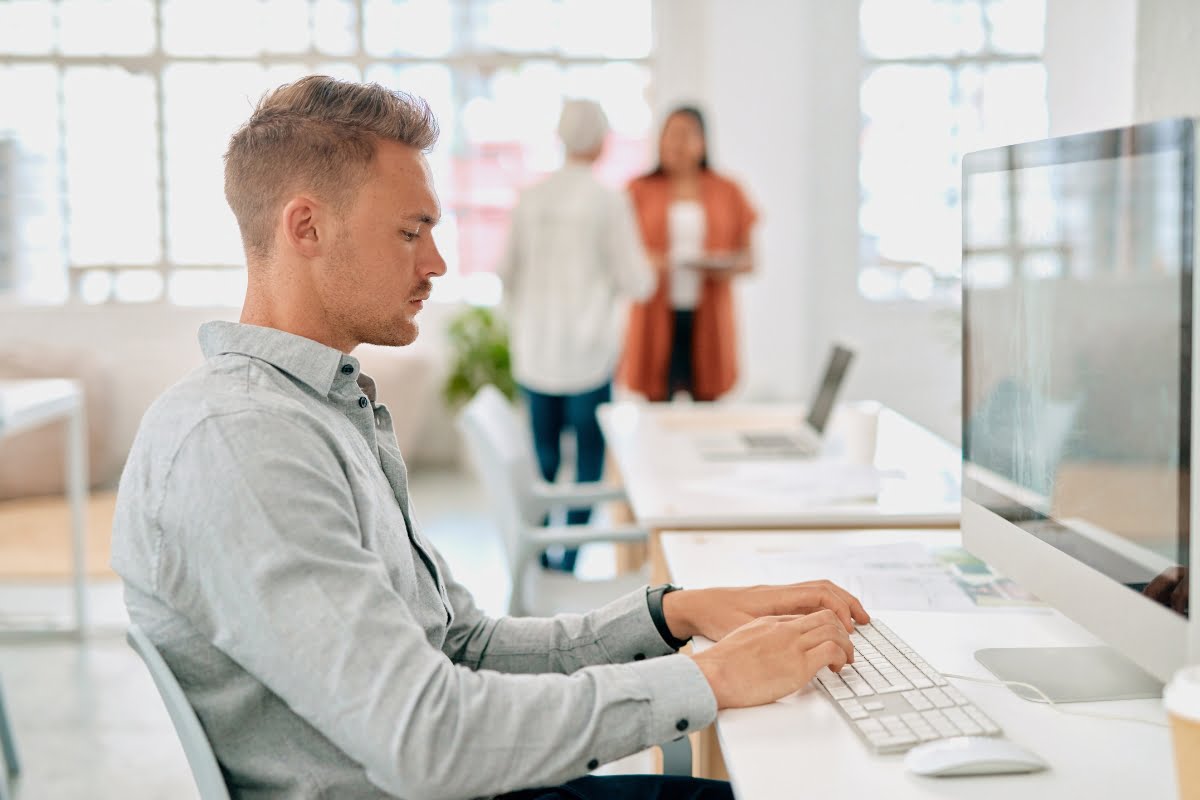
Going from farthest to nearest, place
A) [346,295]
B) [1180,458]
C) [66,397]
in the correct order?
[66,397], [346,295], [1180,458]

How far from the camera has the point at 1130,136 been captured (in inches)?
41.7

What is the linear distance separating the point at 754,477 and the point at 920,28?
4.67m

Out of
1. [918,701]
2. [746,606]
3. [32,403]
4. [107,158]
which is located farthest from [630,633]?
[107,158]

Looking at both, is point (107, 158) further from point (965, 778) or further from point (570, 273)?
point (965, 778)

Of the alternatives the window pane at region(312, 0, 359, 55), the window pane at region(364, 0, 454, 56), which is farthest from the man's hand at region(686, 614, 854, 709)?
the window pane at region(312, 0, 359, 55)

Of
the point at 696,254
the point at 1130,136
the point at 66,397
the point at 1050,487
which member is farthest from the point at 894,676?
the point at 696,254

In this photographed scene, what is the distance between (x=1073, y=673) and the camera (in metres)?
1.28

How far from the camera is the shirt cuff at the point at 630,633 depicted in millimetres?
1439

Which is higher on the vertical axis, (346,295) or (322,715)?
(346,295)

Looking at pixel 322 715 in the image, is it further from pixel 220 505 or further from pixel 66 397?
pixel 66 397

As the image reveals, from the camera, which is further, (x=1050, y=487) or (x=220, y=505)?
(x=1050, y=487)

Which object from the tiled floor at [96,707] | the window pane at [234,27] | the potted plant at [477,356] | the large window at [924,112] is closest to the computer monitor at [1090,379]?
the tiled floor at [96,707]

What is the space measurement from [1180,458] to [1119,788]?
27 centimetres

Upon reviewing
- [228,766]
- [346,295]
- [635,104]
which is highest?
[635,104]
